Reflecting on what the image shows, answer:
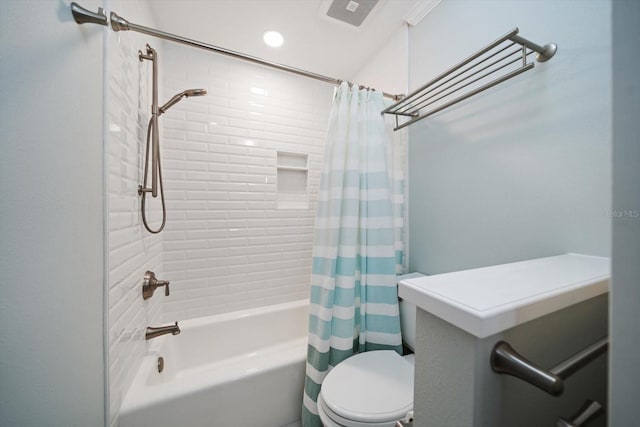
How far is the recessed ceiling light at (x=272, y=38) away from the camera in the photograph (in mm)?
1504

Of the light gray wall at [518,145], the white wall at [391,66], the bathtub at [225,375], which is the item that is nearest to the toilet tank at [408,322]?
the light gray wall at [518,145]

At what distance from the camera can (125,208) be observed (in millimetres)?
965

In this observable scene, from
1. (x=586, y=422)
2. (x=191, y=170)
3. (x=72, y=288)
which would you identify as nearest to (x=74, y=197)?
(x=72, y=288)

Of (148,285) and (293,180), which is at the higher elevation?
(293,180)

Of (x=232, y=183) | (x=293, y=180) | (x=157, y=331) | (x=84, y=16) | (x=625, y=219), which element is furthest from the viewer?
(x=293, y=180)

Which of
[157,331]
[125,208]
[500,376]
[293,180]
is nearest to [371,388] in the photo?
[500,376]

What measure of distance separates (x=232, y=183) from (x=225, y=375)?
122cm

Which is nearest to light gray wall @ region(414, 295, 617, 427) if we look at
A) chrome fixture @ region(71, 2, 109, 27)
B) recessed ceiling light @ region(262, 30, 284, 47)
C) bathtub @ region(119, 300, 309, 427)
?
bathtub @ region(119, 300, 309, 427)

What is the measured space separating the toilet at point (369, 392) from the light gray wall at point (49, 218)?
2.60ft

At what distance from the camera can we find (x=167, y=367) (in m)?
1.35

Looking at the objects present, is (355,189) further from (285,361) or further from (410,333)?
(285,361)

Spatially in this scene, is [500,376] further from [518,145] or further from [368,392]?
[518,145]

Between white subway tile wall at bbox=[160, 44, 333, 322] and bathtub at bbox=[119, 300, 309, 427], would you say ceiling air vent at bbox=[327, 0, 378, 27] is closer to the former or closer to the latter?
white subway tile wall at bbox=[160, 44, 333, 322]

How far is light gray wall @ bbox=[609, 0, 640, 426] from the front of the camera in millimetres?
219
